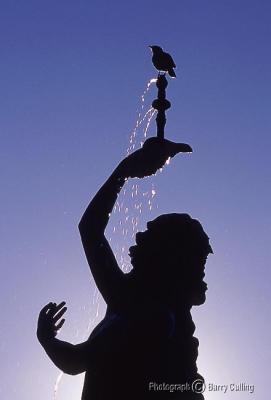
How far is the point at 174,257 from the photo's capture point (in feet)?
18.5

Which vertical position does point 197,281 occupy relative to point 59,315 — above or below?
above

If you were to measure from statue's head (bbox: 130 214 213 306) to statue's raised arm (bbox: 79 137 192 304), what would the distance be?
237mm

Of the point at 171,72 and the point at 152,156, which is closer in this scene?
the point at 152,156

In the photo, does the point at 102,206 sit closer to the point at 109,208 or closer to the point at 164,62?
the point at 109,208

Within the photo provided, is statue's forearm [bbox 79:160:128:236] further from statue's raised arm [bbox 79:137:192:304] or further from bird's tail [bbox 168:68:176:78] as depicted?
bird's tail [bbox 168:68:176:78]

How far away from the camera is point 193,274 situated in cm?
568

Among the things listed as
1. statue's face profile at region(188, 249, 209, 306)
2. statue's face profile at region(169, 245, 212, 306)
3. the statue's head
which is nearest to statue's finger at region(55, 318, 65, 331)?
the statue's head

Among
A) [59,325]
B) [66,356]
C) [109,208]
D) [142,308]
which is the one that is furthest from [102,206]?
[66,356]

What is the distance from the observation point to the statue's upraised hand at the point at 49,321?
5430 millimetres

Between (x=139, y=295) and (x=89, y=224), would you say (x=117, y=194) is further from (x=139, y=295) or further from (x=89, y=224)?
(x=139, y=295)

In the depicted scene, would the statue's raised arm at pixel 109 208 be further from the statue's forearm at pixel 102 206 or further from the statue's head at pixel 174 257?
the statue's head at pixel 174 257

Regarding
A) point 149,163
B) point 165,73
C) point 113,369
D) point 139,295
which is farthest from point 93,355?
point 165,73

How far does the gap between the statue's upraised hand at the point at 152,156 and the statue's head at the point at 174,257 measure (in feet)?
1.39

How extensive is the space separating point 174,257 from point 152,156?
86 cm
